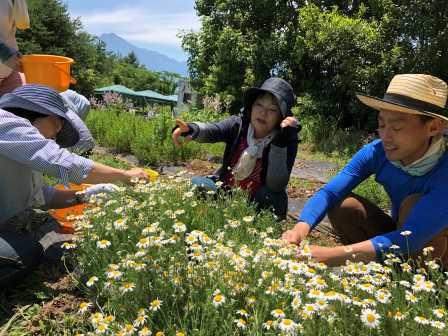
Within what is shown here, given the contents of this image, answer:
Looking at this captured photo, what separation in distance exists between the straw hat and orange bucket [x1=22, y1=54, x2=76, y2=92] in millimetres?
2819

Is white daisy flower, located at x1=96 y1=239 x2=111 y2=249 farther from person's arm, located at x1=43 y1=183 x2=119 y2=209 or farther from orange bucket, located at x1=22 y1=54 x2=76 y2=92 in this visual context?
orange bucket, located at x1=22 y1=54 x2=76 y2=92

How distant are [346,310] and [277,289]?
0.78ft

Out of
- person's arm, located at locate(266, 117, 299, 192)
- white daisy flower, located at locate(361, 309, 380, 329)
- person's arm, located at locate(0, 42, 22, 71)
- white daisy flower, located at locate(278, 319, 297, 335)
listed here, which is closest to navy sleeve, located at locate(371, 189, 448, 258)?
white daisy flower, located at locate(361, 309, 380, 329)

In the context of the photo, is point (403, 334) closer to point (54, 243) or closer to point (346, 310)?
point (346, 310)

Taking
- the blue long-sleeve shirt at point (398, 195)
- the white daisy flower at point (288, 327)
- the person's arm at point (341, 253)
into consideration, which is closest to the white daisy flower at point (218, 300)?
the white daisy flower at point (288, 327)

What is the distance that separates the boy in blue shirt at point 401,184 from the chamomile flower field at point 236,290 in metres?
0.37

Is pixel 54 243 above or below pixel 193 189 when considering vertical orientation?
below

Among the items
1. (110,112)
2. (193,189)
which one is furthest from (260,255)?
(110,112)

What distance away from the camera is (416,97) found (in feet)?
7.92

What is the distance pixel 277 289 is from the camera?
5.34 feet

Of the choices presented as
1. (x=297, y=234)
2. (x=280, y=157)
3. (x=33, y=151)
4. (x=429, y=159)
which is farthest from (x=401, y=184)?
(x=33, y=151)

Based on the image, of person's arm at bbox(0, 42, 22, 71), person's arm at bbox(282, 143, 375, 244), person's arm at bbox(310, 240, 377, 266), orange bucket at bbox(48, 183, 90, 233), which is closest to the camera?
person's arm at bbox(310, 240, 377, 266)

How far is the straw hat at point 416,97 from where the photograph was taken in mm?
2359

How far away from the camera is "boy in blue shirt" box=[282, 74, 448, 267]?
7.39ft
